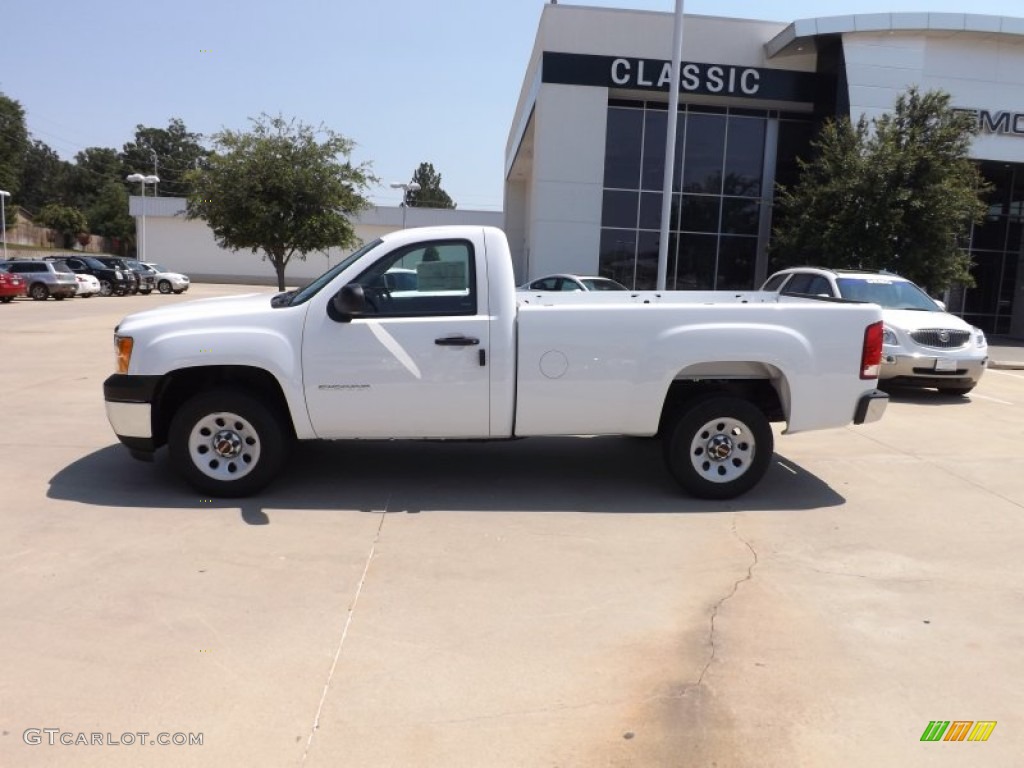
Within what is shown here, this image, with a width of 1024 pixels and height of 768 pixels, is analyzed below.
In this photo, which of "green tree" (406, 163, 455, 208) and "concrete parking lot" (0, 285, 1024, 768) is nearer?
"concrete parking lot" (0, 285, 1024, 768)

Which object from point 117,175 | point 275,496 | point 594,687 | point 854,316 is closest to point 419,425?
point 275,496

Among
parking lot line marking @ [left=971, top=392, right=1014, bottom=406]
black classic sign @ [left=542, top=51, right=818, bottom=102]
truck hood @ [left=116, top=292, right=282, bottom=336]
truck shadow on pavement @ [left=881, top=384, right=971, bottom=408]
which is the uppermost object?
black classic sign @ [left=542, top=51, right=818, bottom=102]

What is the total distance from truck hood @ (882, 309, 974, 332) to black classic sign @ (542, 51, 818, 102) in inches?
507

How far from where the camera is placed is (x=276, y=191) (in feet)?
62.3

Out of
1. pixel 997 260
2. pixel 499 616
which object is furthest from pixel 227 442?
pixel 997 260

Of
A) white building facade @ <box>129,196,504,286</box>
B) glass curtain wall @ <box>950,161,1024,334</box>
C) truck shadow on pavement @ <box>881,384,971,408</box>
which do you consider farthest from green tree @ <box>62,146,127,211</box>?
truck shadow on pavement @ <box>881,384,971,408</box>

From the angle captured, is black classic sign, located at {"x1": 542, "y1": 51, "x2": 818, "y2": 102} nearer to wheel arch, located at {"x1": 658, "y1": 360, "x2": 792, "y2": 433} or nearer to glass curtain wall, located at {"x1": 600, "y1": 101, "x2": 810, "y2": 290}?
glass curtain wall, located at {"x1": 600, "y1": 101, "x2": 810, "y2": 290}

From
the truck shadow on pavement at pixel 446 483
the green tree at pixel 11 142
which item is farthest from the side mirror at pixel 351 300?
the green tree at pixel 11 142

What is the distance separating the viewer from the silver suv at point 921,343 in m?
11.2

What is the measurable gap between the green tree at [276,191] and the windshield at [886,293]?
12.3m

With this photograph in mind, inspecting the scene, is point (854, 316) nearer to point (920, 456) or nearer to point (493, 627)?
point (920, 456)

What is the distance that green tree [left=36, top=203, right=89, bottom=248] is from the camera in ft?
257

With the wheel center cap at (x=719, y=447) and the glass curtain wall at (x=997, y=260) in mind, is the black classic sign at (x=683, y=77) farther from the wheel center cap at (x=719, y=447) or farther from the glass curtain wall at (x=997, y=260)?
the wheel center cap at (x=719, y=447)

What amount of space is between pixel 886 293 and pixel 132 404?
10964 mm
